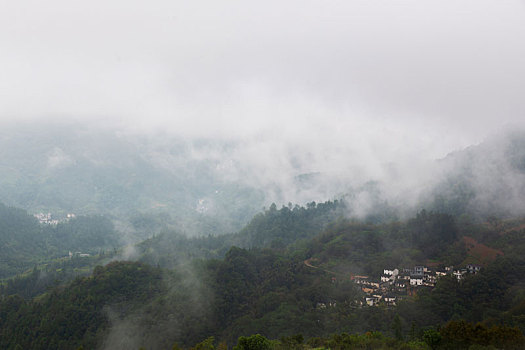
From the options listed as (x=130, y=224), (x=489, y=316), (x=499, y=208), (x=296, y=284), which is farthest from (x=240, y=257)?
(x=130, y=224)

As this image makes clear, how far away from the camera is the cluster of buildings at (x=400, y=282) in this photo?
158 ft

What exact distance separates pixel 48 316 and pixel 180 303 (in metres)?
16.9

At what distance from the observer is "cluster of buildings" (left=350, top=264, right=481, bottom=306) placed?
48094mm

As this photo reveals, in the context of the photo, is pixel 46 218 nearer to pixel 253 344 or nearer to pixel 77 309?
pixel 77 309

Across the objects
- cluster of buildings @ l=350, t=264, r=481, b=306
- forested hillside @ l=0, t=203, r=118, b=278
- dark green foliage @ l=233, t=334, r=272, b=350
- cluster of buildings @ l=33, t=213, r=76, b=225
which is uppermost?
cluster of buildings @ l=33, t=213, r=76, b=225

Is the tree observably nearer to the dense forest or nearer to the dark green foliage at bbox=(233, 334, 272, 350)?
the dense forest

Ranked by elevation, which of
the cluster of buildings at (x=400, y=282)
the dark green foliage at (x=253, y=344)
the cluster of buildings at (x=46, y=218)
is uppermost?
the cluster of buildings at (x=46, y=218)

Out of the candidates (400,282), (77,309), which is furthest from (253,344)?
(77,309)

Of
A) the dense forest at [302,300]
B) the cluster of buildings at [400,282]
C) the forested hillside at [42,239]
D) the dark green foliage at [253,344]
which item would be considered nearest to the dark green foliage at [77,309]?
the dense forest at [302,300]

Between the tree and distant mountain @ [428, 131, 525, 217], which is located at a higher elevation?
distant mountain @ [428, 131, 525, 217]

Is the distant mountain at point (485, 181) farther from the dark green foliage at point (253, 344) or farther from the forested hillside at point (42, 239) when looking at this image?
the forested hillside at point (42, 239)

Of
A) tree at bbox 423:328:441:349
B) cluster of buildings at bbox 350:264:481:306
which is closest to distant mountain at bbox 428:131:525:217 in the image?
cluster of buildings at bbox 350:264:481:306

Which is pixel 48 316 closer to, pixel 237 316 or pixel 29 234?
pixel 237 316

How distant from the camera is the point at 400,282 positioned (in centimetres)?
Answer: 5084
